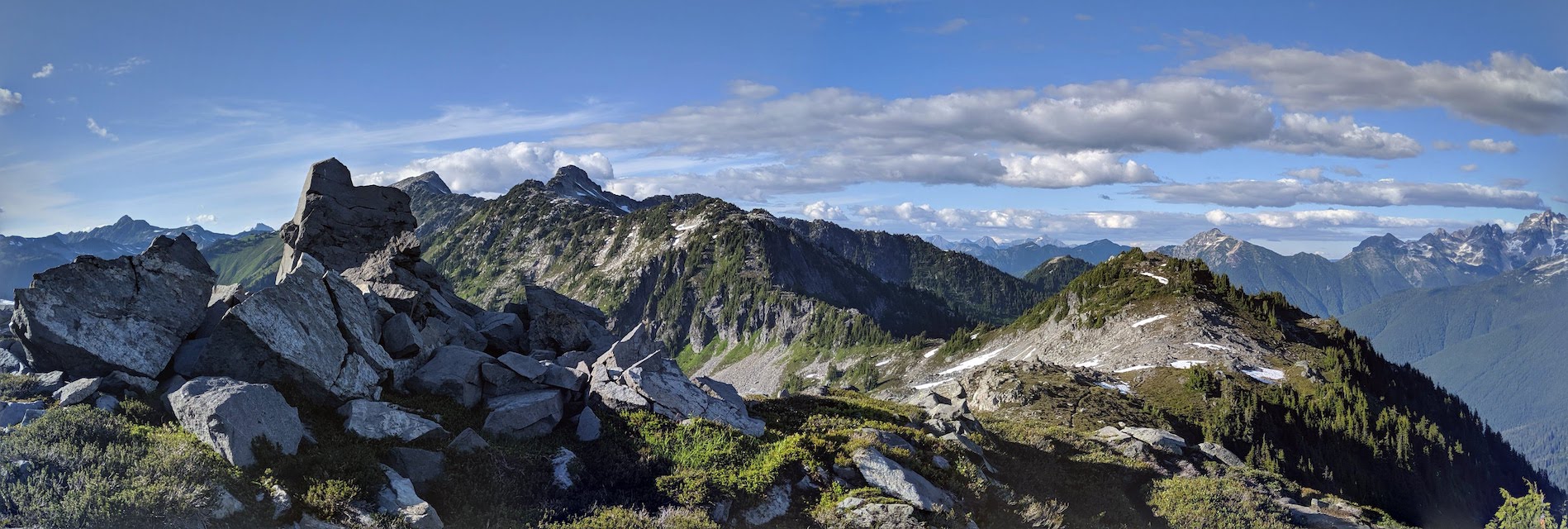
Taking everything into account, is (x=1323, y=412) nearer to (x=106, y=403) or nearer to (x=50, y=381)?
(x=106, y=403)

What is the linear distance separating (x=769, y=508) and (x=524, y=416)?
7.41 metres

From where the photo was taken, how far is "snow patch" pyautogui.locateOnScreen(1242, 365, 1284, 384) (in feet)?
286

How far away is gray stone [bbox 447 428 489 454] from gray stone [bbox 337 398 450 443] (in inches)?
23.8

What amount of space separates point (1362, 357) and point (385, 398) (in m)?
121

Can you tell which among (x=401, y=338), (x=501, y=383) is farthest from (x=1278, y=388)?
(x=401, y=338)

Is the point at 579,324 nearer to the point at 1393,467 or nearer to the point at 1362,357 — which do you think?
the point at 1393,467

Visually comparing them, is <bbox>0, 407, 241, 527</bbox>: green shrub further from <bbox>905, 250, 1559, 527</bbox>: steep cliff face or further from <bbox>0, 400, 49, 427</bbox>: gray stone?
<bbox>905, 250, 1559, 527</bbox>: steep cliff face

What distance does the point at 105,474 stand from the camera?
13.8 m

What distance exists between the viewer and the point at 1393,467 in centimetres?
8006

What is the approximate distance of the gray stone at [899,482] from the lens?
18.7 metres

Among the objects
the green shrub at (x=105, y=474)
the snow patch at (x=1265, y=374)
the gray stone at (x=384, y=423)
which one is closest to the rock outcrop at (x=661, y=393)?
the gray stone at (x=384, y=423)

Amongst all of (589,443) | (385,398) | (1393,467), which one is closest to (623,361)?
(589,443)

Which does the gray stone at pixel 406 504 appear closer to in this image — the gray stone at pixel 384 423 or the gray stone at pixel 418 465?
the gray stone at pixel 418 465

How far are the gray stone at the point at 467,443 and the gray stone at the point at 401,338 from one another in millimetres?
6946
